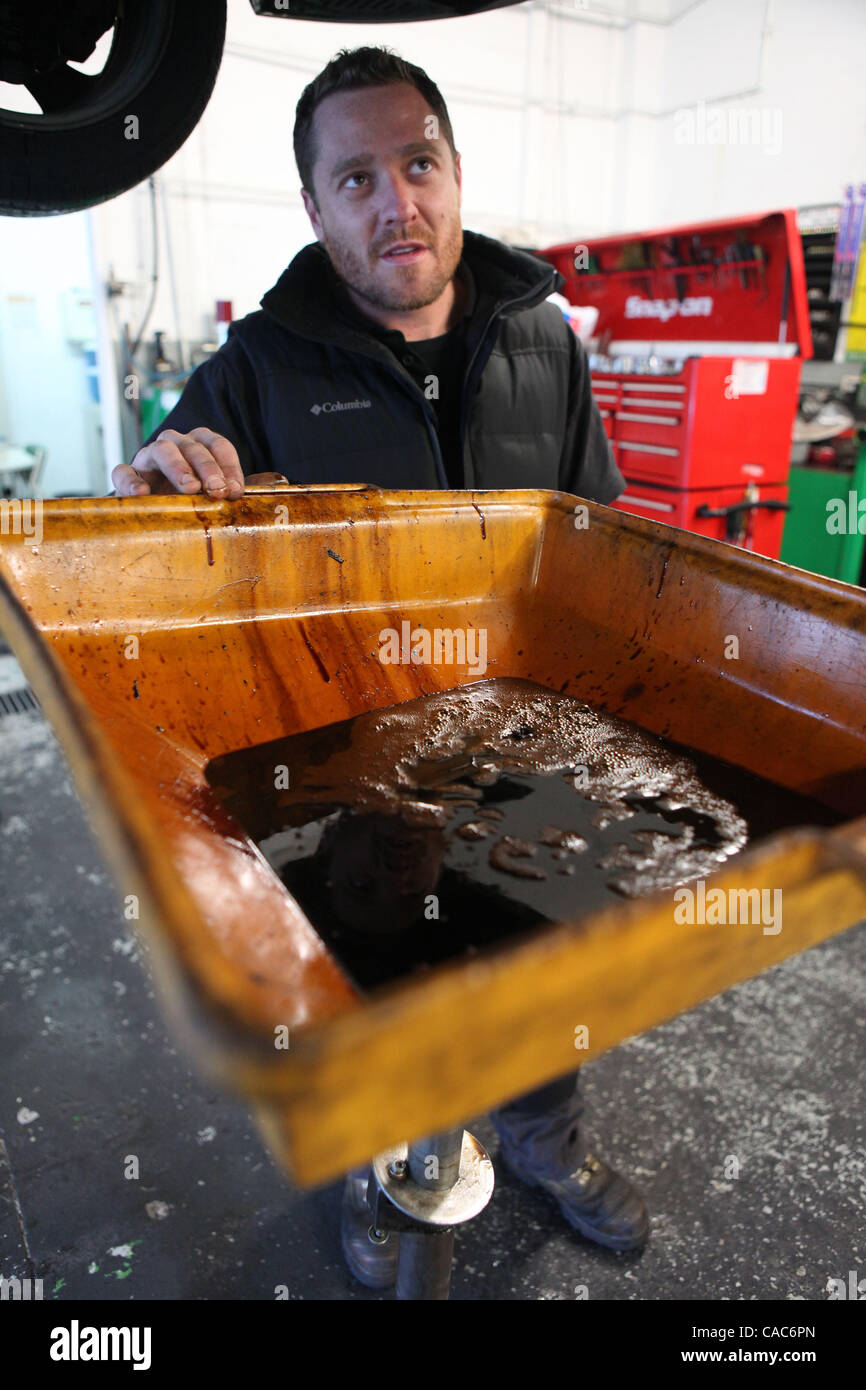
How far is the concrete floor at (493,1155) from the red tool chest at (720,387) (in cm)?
158

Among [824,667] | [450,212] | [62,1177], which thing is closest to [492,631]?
[824,667]

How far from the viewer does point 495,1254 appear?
1.20m

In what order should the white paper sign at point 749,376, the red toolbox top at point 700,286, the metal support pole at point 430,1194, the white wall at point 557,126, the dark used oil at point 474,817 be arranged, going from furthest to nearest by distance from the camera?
1. the white wall at point 557,126
2. the red toolbox top at point 700,286
3. the white paper sign at point 749,376
4. the metal support pole at point 430,1194
5. the dark used oil at point 474,817

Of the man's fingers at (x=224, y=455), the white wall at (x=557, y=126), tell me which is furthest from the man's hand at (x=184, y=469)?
the white wall at (x=557, y=126)

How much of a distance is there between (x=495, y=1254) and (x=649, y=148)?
6.33 m

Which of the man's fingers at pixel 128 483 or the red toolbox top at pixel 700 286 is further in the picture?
the red toolbox top at pixel 700 286

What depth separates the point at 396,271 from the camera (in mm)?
1315

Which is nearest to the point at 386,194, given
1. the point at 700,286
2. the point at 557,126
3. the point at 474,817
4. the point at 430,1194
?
the point at 474,817

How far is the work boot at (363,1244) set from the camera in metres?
1.14

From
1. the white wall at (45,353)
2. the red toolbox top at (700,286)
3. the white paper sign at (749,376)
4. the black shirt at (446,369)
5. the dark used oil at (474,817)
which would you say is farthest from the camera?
the white wall at (45,353)

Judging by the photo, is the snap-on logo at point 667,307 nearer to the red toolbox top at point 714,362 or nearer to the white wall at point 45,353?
the red toolbox top at point 714,362

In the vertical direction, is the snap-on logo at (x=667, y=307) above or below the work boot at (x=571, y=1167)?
above

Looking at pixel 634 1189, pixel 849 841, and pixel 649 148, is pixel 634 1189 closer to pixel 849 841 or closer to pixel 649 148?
pixel 849 841

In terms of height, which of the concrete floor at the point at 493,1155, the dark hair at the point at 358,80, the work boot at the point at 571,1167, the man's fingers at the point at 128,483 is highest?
the dark hair at the point at 358,80
